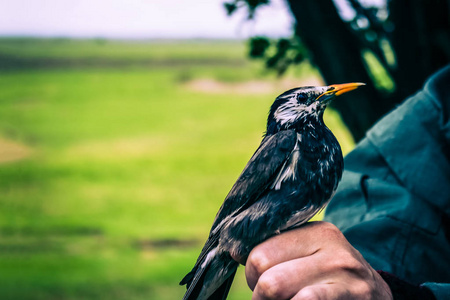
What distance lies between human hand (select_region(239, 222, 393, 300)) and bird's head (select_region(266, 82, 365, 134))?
29 centimetres

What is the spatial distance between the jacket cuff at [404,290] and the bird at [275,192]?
37 centimetres

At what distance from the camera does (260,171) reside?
4.15 ft

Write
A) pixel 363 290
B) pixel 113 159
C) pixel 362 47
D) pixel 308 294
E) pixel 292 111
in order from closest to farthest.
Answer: pixel 308 294 → pixel 363 290 → pixel 292 111 → pixel 362 47 → pixel 113 159

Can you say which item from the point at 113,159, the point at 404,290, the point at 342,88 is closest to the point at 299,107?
the point at 342,88

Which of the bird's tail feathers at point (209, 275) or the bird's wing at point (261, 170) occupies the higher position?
the bird's wing at point (261, 170)

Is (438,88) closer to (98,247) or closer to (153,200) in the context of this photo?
(98,247)

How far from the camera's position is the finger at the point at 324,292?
45.2 inches

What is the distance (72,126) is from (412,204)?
9868 millimetres

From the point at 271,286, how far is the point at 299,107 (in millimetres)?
506

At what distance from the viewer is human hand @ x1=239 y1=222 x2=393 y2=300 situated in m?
1.18

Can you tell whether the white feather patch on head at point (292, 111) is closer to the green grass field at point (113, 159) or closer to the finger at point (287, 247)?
the finger at point (287, 247)

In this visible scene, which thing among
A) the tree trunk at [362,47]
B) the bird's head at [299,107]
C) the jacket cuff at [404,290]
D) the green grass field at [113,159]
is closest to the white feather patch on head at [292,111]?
the bird's head at [299,107]

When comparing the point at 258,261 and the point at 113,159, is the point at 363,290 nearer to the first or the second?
the point at 258,261

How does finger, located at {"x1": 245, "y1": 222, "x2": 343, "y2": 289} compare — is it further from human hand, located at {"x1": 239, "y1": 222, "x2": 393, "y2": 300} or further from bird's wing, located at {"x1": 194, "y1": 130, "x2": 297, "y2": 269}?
bird's wing, located at {"x1": 194, "y1": 130, "x2": 297, "y2": 269}
